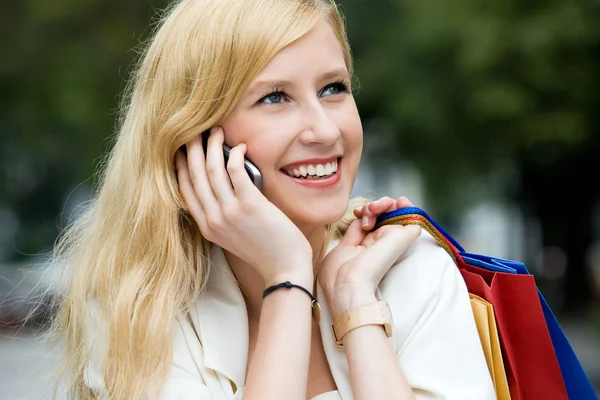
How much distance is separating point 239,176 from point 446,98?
39.1 ft

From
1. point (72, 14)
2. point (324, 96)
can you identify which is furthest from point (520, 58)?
point (324, 96)

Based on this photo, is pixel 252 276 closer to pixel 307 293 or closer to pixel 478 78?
pixel 307 293

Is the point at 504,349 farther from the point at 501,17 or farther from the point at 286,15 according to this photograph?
the point at 501,17

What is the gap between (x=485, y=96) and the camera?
1248 cm

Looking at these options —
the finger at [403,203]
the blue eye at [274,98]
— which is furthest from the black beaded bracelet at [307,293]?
the blue eye at [274,98]

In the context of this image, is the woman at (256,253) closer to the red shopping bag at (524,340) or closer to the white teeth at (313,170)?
the white teeth at (313,170)

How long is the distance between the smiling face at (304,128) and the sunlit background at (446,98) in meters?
5.88

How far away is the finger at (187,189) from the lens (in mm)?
2895

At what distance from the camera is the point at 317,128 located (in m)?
2.74

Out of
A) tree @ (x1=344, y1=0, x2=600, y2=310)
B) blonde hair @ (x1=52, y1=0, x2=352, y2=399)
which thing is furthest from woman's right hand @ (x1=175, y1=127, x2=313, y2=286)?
tree @ (x1=344, y1=0, x2=600, y2=310)

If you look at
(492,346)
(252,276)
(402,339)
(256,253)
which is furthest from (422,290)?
(252,276)

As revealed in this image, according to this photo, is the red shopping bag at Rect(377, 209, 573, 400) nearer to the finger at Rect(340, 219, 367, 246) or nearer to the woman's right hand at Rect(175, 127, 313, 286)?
the finger at Rect(340, 219, 367, 246)

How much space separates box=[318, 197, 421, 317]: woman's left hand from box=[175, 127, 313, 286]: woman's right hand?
3.9 inches

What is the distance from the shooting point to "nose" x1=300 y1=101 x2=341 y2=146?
8.99ft
